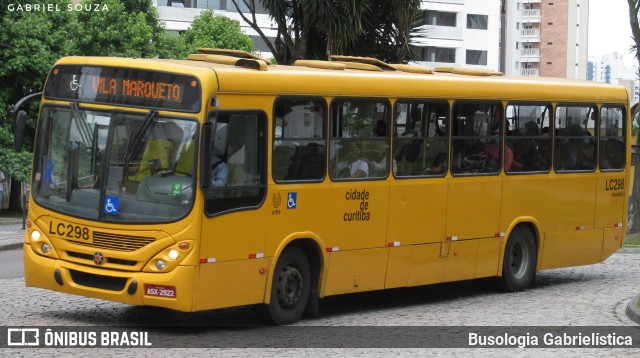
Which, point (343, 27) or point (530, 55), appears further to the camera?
point (530, 55)

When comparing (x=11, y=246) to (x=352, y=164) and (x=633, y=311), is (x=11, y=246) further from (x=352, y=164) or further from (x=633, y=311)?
(x=633, y=311)

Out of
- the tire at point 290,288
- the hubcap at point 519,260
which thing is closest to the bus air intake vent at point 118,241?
the tire at point 290,288

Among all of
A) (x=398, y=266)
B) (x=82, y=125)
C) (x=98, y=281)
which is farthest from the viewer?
(x=398, y=266)

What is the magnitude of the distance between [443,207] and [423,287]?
2.45 meters

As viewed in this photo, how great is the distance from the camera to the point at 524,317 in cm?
1412

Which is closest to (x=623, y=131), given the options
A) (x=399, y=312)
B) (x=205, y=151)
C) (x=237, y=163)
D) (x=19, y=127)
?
(x=399, y=312)

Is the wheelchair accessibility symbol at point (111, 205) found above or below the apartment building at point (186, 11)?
below

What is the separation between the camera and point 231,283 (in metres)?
12.2

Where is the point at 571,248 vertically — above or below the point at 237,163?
below

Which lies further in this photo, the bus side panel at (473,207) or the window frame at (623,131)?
the window frame at (623,131)

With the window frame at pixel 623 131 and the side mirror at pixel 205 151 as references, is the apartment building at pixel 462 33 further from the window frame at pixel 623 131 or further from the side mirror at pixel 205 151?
the side mirror at pixel 205 151

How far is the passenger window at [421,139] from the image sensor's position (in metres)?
14.7

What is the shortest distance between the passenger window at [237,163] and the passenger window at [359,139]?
123cm

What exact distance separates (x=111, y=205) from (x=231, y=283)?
140 cm
